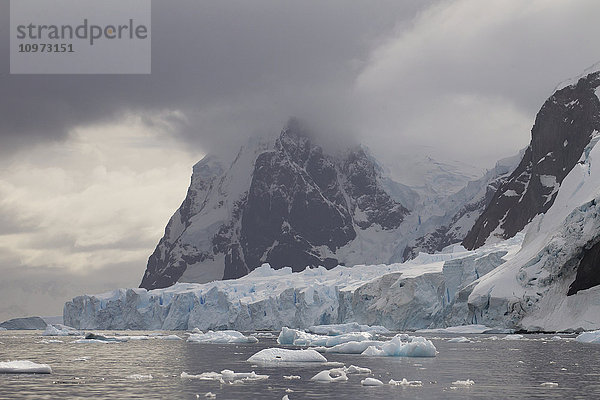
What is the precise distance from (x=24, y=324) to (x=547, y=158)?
388ft

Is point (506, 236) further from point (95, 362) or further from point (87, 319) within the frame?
point (95, 362)

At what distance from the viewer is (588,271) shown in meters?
73.0

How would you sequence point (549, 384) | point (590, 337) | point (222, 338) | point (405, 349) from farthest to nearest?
1. point (222, 338)
2. point (590, 337)
3. point (405, 349)
4. point (549, 384)

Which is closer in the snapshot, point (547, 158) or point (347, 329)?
point (347, 329)

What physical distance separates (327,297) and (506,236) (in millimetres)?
67472

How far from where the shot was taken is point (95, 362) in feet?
131

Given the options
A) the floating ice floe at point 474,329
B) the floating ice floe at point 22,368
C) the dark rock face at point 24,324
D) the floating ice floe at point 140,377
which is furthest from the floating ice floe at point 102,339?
the dark rock face at point 24,324

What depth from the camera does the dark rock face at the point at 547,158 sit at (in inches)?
6437

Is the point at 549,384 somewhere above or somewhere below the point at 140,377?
below

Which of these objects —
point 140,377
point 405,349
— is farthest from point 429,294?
point 140,377

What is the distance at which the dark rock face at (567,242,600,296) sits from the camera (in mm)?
72750

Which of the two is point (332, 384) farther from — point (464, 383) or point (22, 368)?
point (22, 368)

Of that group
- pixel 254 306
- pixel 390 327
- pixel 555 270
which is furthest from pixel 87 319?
pixel 555 270

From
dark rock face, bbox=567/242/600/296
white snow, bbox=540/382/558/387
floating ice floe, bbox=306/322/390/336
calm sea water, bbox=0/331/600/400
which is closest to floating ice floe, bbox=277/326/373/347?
calm sea water, bbox=0/331/600/400
